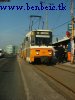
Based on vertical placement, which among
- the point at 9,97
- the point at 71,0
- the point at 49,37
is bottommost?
the point at 9,97

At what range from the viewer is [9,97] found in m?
11.1

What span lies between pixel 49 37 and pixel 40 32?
1.11 m

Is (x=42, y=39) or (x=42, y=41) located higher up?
(x=42, y=39)

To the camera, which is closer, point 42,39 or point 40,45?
point 40,45

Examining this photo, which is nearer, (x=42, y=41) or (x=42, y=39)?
(x=42, y=41)

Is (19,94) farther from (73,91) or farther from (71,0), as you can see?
(71,0)

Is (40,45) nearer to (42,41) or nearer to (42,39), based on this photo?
(42,41)

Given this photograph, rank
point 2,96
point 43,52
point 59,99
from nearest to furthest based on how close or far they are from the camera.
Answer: point 59,99 → point 2,96 → point 43,52

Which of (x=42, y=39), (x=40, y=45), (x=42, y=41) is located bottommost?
(x=40, y=45)

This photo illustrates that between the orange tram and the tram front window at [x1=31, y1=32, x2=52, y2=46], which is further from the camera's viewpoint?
the tram front window at [x1=31, y1=32, x2=52, y2=46]

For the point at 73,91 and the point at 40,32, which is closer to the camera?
the point at 73,91

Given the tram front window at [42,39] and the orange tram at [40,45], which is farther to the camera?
the tram front window at [42,39]

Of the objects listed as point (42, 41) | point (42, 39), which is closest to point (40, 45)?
point (42, 41)

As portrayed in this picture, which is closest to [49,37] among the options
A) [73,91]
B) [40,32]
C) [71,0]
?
[40,32]
